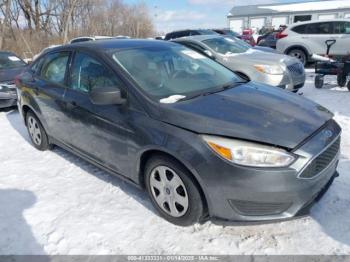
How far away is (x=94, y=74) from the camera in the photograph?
347cm

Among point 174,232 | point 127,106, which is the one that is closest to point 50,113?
point 127,106

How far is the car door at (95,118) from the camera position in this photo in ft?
10.2

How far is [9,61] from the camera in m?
8.85

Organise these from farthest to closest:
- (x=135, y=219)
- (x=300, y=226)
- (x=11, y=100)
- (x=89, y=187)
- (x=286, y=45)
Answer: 1. (x=286, y=45)
2. (x=11, y=100)
3. (x=89, y=187)
4. (x=135, y=219)
5. (x=300, y=226)

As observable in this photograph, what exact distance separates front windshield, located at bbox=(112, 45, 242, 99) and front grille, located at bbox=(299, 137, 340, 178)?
1.23 meters

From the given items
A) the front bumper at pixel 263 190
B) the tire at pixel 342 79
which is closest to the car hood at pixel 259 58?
the tire at pixel 342 79

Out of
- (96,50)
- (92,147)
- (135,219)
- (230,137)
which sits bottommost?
(135,219)

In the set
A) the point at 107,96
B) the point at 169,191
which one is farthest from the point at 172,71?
the point at 169,191

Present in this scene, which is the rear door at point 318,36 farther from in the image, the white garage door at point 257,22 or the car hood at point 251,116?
the white garage door at point 257,22

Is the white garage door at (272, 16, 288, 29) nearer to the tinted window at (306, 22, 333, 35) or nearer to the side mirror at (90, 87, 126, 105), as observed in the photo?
the tinted window at (306, 22, 333, 35)

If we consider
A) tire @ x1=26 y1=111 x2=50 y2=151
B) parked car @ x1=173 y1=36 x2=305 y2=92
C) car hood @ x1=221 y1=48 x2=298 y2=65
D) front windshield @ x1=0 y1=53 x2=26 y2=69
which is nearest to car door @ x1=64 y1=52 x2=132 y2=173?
tire @ x1=26 y1=111 x2=50 y2=151

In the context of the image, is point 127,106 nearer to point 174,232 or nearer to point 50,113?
point 174,232

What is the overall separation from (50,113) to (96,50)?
4.06ft

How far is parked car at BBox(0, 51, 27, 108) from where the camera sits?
7215 mm
